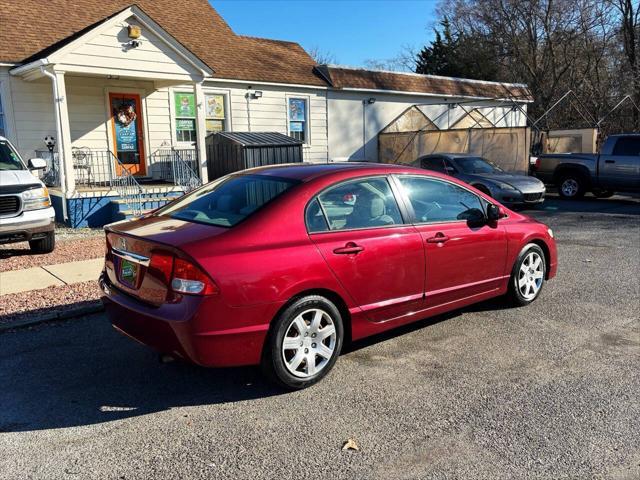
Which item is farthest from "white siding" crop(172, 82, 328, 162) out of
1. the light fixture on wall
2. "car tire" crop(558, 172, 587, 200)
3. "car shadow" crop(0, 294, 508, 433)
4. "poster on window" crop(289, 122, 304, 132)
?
A: "car shadow" crop(0, 294, 508, 433)

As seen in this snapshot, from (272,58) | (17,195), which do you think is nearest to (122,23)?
(17,195)

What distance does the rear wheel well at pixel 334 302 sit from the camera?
3732 millimetres

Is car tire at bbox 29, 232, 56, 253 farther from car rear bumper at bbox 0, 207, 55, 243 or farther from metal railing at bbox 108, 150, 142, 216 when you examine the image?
metal railing at bbox 108, 150, 142, 216

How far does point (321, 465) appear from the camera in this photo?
297 centimetres

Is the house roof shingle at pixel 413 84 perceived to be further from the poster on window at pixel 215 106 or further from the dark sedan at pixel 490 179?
the dark sedan at pixel 490 179

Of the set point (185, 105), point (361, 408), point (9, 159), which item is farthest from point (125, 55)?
point (361, 408)

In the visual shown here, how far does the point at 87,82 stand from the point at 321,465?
12748 mm

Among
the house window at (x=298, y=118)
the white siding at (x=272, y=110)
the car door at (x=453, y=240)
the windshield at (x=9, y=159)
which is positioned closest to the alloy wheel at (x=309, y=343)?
the car door at (x=453, y=240)

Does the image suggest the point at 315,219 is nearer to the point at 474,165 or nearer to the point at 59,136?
the point at 59,136

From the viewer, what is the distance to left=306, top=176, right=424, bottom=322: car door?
13.2 ft

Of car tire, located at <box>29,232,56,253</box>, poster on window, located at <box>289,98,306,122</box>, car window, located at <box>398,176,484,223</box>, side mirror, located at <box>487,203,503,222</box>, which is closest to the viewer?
car window, located at <box>398,176,484,223</box>

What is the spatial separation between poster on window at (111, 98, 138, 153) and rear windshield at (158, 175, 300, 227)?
400 inches

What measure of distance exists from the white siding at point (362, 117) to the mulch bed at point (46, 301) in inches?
523

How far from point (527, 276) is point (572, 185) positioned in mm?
11615
